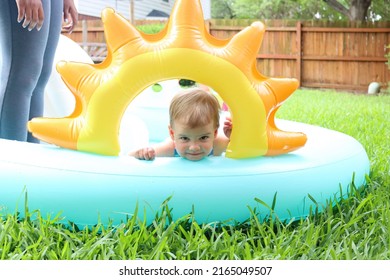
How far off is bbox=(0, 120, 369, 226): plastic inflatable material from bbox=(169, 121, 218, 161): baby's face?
0.04 metres

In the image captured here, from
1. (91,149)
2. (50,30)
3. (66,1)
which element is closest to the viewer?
(91,149)

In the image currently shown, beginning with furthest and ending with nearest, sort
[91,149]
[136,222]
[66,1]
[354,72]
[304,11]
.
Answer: [304,11] → [354,72] → [66,1] → [91,149] → [136,222]

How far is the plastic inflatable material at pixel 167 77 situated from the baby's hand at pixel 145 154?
7 cm

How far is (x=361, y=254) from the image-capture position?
1773 millimetres

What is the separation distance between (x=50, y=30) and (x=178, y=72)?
77 cm

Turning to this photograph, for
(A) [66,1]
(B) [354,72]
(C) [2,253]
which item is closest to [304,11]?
(B) [354,72]

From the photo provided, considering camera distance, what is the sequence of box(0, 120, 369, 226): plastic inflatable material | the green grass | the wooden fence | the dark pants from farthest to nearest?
the wooden fence → the dark pants → box(0, 120, 369, 226): plastic inflatable material → the green grass

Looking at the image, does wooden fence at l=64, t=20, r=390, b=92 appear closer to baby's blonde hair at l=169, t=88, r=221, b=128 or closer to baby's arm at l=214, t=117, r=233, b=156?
baby's arm at l=214, t=117, r=233, b=156

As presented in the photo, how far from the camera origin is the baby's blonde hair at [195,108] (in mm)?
2104

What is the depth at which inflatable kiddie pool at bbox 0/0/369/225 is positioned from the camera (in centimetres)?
202

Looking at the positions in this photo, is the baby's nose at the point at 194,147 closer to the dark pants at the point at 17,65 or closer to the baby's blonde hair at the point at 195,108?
the baby's blonde hair at the point at 195,108

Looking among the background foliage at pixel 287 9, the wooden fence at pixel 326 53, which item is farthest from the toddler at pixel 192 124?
the background foliage at pixel 287 9

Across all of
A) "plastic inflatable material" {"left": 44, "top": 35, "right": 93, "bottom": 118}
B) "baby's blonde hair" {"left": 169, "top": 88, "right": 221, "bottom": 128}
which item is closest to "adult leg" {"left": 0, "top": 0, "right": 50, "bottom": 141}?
"baby's blonde hair" {"left": 169, "top": 88, "right": 221, "bottom": 128}

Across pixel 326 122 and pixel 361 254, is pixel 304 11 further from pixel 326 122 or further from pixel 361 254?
pixel 361 254
